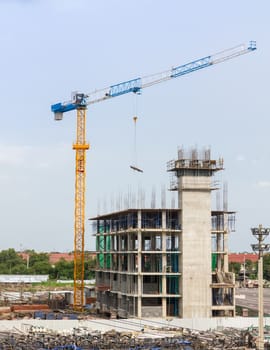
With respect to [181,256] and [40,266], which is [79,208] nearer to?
[181,256]

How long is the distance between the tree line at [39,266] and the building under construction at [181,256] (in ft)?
173

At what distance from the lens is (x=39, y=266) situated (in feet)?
452

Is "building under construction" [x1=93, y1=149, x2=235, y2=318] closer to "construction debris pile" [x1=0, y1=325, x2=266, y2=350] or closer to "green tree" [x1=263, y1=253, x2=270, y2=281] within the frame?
"construction debris pile" [x1=0, y1=325, x2=266, y2=350]

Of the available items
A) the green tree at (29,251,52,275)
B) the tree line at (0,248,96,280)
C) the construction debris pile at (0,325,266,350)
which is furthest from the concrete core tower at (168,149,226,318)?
the green tree at (29,251,52,275)

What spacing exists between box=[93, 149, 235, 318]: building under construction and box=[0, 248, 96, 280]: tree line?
173ft

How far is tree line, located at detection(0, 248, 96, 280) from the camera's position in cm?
12675

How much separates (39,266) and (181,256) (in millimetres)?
79753

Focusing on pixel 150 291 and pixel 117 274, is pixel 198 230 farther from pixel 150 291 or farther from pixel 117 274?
pixel 117 274

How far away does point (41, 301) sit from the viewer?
81250 millimetres

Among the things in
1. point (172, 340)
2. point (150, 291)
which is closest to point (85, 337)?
point (172, 340)

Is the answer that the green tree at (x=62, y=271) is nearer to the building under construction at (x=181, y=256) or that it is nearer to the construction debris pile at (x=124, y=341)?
the building under construction at (x=181, y=256)

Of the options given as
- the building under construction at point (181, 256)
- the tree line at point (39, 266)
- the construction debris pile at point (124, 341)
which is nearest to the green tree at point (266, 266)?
the tree line at point (39, 266)

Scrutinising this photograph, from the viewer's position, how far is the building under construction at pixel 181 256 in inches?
2431

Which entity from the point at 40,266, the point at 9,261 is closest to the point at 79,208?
the point at 40,266
